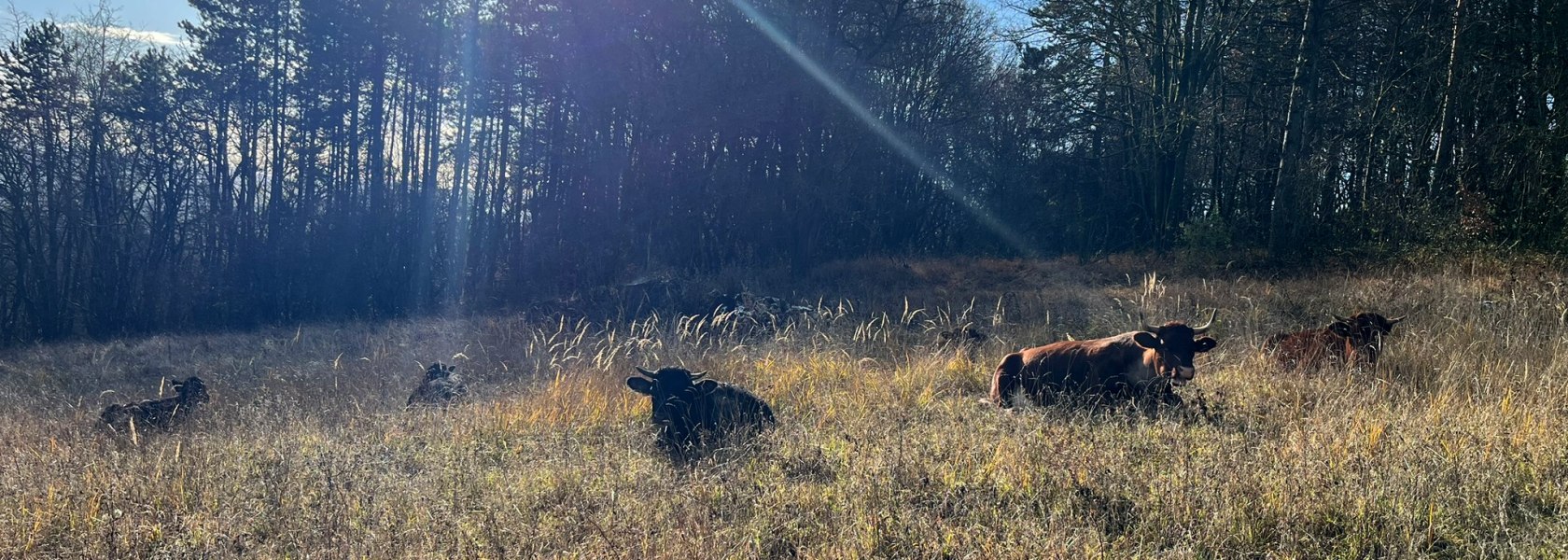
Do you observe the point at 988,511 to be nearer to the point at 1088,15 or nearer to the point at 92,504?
the point at 92,504

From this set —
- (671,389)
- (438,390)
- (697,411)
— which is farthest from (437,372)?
(697,411)

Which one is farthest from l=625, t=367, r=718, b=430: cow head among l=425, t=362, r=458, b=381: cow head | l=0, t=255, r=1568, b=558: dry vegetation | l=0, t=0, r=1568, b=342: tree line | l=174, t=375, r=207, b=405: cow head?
l=0, t=0, r=1568, b=342: tree line

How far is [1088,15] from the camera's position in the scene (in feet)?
58.9

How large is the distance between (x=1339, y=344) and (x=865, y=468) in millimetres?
4576

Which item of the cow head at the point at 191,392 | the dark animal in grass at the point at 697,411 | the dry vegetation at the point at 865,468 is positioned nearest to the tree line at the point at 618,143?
the dry vegetation at the point at 865,468

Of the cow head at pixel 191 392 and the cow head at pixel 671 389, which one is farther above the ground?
the cow head at pixel 671 389

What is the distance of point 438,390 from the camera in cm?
768

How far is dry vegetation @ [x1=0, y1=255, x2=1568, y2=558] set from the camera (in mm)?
3326

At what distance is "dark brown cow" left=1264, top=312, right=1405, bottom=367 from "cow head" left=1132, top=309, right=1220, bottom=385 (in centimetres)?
160

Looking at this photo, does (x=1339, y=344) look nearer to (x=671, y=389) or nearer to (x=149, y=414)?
(x=671, y=389)

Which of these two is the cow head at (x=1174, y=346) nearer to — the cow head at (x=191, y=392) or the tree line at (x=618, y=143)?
the cow head at (x=191, y=392)

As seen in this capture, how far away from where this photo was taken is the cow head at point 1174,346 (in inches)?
206

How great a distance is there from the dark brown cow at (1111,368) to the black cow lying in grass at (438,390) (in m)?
4.86

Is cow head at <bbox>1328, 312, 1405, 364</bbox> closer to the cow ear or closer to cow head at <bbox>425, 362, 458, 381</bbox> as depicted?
the cow ear
